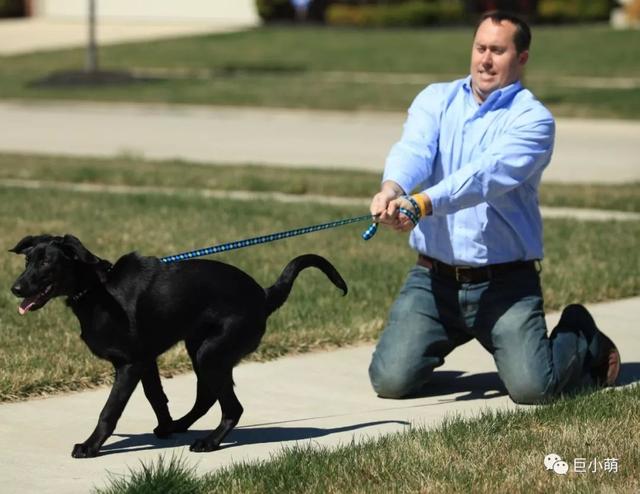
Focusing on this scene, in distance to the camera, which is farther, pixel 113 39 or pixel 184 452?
pixel 113 39

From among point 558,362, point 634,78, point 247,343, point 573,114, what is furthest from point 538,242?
point 634,78

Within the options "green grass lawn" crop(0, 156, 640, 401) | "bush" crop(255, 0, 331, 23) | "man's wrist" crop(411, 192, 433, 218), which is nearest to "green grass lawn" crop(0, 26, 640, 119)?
"bush" crop(255, 0, 331, 23)

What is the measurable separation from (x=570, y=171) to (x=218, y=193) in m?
4.22

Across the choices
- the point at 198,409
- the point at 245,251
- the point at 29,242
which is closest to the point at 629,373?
the point at 198,409

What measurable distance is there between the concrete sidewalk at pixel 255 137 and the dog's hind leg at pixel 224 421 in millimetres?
8894

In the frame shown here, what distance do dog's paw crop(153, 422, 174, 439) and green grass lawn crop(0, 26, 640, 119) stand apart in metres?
15.9

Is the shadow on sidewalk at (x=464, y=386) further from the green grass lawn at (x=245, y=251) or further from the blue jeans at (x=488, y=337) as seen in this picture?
the green grass lawn at (x=245, y=251)

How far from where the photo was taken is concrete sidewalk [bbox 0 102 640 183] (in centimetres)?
1525

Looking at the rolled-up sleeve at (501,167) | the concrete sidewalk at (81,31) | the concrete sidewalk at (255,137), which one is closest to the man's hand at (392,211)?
the rolled-up sleeve at (501,167)

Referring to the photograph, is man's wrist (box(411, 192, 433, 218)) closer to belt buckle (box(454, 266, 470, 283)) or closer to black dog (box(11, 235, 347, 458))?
belt buckle (box(454, 266, 470, 283))

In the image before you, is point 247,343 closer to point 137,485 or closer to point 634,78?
point 137,485

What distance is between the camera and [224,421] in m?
5.20

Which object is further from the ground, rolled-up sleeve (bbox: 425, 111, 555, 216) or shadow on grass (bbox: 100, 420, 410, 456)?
rolled-up sleeve (bbox: 425, 111, 555, 216)

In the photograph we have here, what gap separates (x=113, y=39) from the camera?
131 feet
